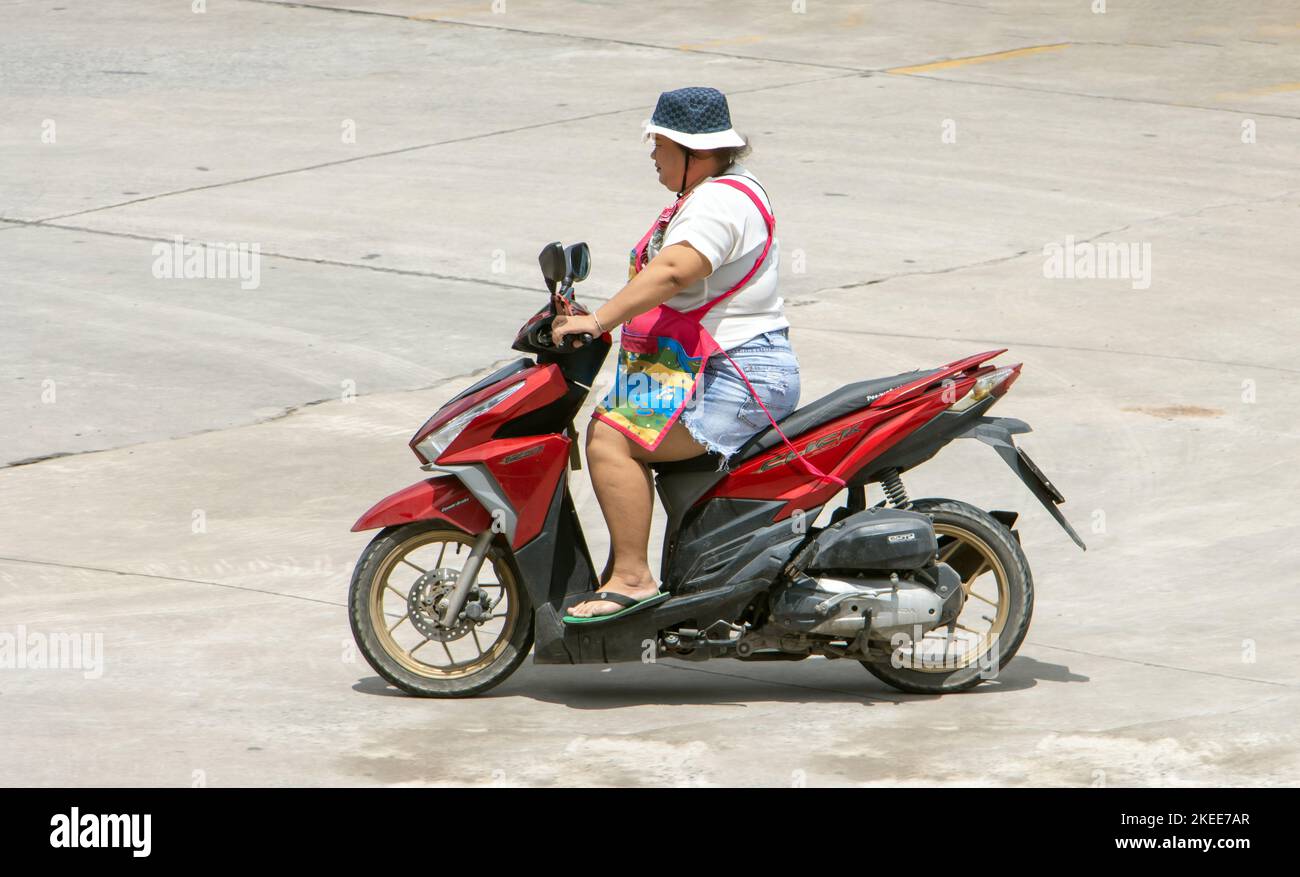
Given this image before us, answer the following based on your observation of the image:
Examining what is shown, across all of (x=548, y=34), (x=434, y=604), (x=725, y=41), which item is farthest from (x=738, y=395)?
(x=548, y=34)

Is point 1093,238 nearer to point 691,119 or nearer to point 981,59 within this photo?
point 691,119

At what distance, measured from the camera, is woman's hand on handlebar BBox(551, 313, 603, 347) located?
5359 millimetres

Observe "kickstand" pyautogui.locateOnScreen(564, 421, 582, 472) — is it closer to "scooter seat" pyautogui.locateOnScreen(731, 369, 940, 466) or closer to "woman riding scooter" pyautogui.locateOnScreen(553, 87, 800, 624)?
"woman riding scooter" pyautogui.locateOnScreen(553, 87, 800, 624)

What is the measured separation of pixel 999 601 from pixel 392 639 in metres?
1.80

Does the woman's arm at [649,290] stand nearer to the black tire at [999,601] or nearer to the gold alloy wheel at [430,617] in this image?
the gold alloy wheel at [430,617]

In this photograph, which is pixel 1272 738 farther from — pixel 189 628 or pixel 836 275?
pixel 836 275

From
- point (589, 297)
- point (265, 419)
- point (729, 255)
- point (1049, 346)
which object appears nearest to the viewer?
point (729, 255)

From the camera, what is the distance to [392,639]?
18.9 feet

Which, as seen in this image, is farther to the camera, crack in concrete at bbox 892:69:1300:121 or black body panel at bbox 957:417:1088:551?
crack in concrete at bbox 892:69:1300:121

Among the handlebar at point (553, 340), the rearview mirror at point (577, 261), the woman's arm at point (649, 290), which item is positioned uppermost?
the rearview mirror at point (577, 261)

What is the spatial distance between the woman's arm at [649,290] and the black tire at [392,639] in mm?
770

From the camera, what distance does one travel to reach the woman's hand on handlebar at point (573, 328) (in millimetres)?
5359

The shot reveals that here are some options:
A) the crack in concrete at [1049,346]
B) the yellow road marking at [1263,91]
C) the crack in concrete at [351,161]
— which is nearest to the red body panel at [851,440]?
the crack in concrete at [1049,346]

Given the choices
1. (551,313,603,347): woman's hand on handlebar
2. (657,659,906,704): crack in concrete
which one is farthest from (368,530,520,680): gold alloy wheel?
(551,313,603,347): woman's hand on handlebar
